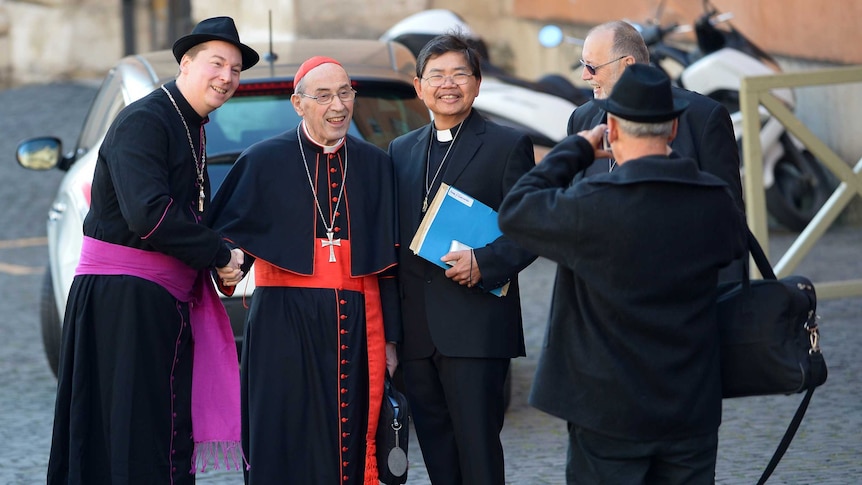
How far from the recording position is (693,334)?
385 cm

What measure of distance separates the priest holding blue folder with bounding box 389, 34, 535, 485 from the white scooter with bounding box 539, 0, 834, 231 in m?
6.75

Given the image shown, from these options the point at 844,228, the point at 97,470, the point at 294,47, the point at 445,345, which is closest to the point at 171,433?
the point at 97,470

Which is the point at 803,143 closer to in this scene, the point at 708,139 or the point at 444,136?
the point at 708,139

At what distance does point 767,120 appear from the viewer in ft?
38.7

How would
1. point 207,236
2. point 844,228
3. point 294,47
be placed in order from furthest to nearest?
point 844,228
point 294,47
point 207,236

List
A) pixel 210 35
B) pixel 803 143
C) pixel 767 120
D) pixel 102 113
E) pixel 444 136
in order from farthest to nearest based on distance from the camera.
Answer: pixel 767 120 → pixel 803 143 → pixel 102 113 → pixel 444 136 → pixel 210 35

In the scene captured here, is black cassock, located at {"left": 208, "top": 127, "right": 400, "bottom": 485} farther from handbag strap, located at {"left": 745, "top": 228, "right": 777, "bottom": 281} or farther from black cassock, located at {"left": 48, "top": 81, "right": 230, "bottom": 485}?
handbag strap, located at {"left": 745, "top": 228, "right": 777, "bottom": 281}

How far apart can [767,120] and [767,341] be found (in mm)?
8102

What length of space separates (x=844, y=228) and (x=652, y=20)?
2508mm

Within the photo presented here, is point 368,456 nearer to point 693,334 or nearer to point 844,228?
point 693,334

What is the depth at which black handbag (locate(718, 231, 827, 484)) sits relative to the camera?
13.1ft

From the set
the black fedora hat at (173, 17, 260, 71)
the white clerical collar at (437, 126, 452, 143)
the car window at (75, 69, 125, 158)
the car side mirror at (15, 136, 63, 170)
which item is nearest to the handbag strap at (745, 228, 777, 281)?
the white clerical collar at (437, 126, 452, 143)

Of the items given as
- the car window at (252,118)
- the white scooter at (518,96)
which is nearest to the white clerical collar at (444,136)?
the car window at (252,118)

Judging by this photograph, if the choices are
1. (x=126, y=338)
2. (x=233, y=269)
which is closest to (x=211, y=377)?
(x=126, y=338)
